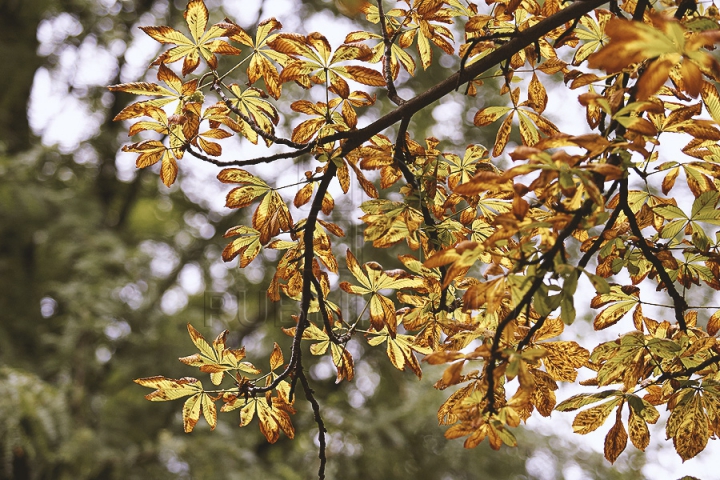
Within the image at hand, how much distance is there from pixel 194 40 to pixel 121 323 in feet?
8.39

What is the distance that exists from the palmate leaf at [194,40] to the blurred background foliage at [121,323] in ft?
4.72

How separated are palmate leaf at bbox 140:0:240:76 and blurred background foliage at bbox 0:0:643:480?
144 centimetres

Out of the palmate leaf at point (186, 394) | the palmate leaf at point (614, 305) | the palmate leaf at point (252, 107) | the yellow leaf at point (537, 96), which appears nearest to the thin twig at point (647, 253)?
the palmate leaf at point (614, 305)

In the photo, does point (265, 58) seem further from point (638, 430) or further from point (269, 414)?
point (638, 430)

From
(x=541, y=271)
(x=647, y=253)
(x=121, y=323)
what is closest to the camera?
(x=541, y=271)

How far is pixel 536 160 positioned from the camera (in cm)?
54

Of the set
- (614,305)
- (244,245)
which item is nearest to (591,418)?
(614,305)

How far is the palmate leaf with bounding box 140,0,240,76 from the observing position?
0.78 m

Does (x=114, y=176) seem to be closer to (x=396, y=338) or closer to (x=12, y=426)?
(x=12, y=426)

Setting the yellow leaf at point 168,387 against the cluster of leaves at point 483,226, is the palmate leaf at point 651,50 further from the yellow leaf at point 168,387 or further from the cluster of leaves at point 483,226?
the yellow leaf at point 168,387

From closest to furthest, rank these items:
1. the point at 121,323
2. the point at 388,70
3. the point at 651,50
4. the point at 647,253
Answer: the point at 651,50, the point at 647,253, the point at 388,70, the point at 121,323

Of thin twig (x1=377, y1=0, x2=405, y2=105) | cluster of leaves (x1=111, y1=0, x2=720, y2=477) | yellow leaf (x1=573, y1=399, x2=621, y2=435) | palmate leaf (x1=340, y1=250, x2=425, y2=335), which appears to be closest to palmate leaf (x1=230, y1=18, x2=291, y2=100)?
cluster of leaves (x1=111, y1=0, x2=720, y2=477)

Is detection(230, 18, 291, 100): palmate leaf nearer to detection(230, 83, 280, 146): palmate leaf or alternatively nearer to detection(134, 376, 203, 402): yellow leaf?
detection(230, 83, 280, 146): palmate leaf

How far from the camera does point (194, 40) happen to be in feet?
2.68
